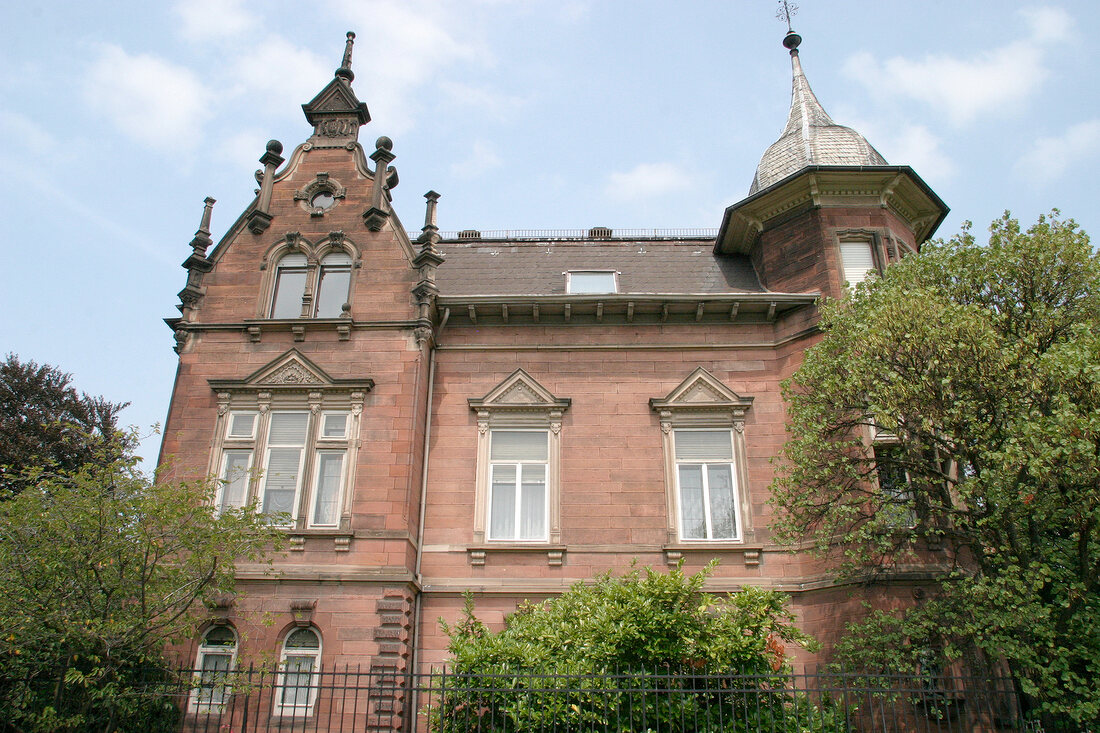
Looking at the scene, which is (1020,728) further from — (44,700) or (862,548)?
(44,700)

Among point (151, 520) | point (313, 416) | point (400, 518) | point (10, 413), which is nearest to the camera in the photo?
point (151, 520)

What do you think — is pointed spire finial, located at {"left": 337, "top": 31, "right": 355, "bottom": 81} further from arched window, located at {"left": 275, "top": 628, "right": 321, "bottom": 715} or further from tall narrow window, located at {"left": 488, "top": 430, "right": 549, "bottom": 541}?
arched window, located at {"left": 275, "top": 628, "right": 321, "bottom": 715}

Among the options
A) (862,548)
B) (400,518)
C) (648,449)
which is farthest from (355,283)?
(862,548)

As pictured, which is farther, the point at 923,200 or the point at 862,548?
the point at 923,200

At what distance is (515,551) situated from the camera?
1434cm

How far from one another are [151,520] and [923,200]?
15.9m

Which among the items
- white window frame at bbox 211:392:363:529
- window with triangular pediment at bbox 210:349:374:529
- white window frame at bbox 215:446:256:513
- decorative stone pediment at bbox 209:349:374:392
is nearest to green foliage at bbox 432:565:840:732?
white window frame at bbox 211:392:363:529

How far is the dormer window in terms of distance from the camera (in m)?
18.1

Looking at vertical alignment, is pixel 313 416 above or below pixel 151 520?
above

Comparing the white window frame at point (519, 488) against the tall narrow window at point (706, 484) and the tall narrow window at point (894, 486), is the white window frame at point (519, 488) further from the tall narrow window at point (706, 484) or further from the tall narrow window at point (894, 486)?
the tall narrow window at point (894, 486)

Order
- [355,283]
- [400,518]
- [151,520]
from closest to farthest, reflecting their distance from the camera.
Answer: [151,520] < [400,518] < [355,283]

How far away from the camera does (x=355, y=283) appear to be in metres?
16.0

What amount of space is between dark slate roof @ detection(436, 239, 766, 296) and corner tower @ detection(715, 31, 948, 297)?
985 millimetres

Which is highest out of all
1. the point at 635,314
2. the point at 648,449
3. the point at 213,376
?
the point at 635,314
